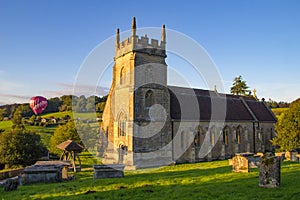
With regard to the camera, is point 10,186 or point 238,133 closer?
point 10,186

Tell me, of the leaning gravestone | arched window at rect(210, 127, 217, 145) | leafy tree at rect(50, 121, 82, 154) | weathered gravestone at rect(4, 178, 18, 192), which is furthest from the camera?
leafy tree at rect(50, 121, 82, 154)

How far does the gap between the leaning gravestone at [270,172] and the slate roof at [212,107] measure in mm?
15984

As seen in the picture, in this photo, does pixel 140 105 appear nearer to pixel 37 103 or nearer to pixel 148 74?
pixel 148 74

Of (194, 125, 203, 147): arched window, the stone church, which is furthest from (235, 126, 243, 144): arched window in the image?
(194, 125, 203, 147): arched window

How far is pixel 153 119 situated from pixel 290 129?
14670 mm

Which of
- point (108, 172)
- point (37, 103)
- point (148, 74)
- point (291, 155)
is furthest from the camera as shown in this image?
point (37, 103)

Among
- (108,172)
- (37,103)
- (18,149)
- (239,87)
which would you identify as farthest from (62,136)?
(239,87)

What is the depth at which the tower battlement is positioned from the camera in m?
26.4

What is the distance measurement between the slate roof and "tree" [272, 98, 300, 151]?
6734mm

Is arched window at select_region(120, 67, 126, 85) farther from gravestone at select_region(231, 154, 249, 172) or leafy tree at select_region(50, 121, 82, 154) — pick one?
gravestone at select_region(231, 154, 249, 172)

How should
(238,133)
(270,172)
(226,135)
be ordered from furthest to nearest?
1. (238,133)
2. (226,135)
3. (270,172)

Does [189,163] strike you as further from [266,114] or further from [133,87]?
[266,114]

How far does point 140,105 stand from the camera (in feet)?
86.7

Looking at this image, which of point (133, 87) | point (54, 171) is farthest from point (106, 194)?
point (133, 87)
